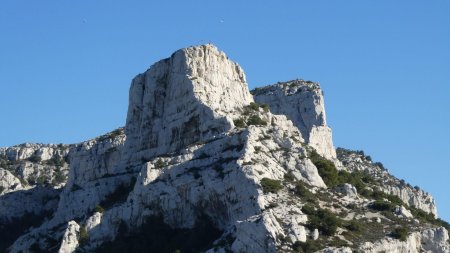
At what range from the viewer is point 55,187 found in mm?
173750

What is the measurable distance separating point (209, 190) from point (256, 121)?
23093 millimetres

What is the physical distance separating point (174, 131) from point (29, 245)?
24.0m

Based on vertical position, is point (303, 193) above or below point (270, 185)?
above

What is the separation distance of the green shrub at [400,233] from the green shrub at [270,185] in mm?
13308

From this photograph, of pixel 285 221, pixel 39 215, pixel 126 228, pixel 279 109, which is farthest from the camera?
pixel 279 109

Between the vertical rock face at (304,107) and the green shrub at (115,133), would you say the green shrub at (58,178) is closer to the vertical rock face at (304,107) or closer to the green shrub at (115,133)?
the green shrub at (115,133)

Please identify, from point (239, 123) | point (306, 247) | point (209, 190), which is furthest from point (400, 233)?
point (239, 123)

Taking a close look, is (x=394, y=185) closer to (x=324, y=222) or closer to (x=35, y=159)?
(x=324, y=222)

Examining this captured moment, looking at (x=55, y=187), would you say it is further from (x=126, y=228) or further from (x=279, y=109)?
(x=126, y=228)

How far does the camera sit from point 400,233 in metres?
101

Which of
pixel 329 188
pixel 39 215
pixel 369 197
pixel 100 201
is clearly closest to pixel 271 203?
pixel 329 188

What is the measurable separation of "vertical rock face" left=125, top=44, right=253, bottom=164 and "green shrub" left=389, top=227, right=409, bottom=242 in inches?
1155

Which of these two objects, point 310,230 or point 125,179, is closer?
point 310,230

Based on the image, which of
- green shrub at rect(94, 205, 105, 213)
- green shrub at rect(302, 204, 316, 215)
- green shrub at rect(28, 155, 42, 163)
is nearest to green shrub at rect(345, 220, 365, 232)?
green shrub at rect(302, 204, 316, 215)
